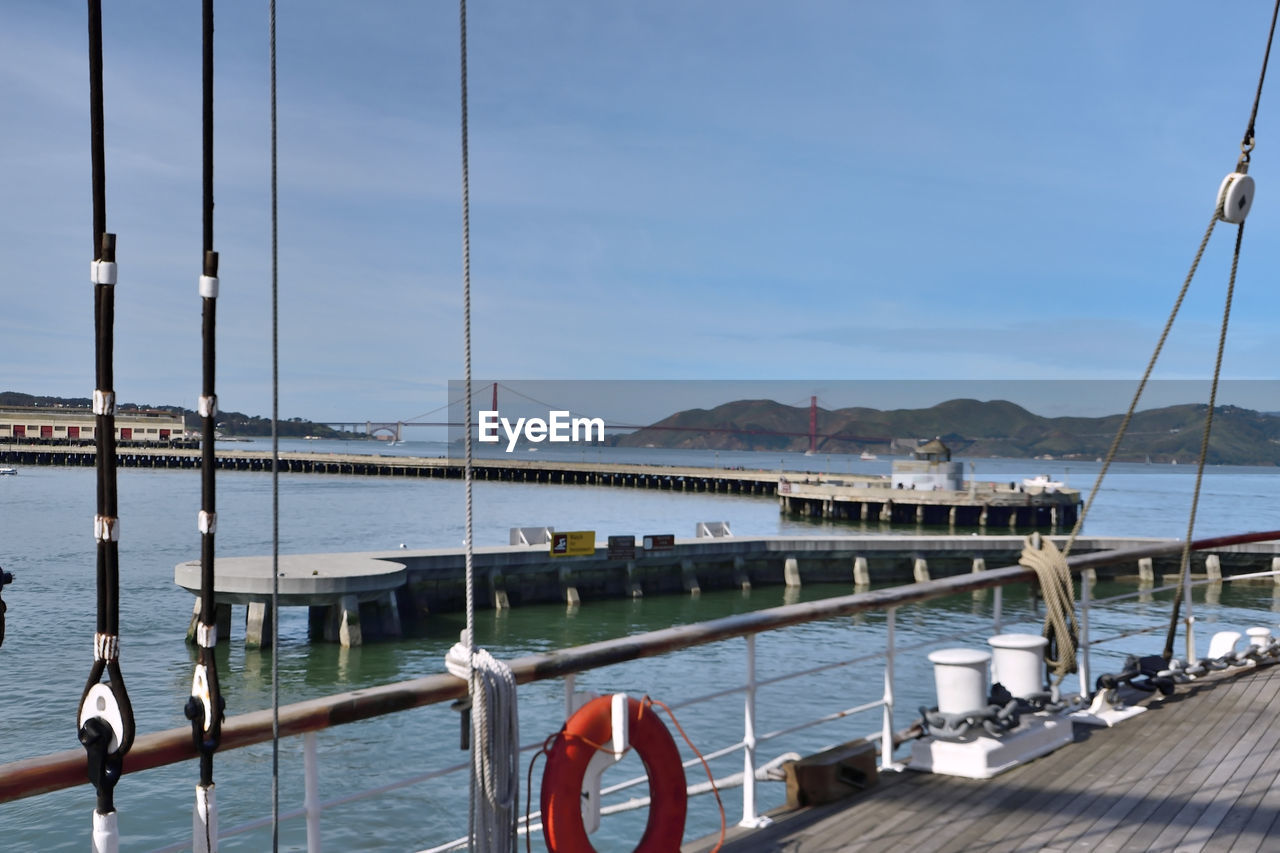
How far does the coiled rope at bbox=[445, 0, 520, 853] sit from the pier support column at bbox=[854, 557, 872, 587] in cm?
3164

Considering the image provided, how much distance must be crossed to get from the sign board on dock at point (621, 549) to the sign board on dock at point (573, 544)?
80 centimetres

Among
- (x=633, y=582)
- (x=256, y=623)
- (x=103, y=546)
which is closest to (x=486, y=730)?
(x=103, y=546)

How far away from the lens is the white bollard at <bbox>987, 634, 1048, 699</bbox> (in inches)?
214

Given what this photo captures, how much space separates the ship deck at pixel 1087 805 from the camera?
12.9ft

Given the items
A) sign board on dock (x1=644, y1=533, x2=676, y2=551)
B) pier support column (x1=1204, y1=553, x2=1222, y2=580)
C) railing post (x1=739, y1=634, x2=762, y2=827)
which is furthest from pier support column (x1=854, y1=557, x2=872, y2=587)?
railing post (x1=739, y1=634, x2=762, y2=827)

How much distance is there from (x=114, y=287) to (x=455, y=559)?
2432 cm

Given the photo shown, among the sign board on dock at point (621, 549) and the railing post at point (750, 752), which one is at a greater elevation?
the railing post at point (750, 752)

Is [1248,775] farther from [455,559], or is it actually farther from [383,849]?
[455,559]

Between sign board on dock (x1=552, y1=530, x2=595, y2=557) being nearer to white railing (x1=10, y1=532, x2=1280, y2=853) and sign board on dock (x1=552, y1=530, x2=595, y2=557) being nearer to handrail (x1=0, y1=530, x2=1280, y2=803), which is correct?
white railing (x1=10, y1=532, x2=1280, y2=853)

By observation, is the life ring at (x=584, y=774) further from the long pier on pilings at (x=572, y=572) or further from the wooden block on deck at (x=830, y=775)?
the long pier on pilings at (x=572, y=572)

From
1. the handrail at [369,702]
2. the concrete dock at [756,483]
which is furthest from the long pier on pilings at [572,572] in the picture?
the concrete dock at [756,483]

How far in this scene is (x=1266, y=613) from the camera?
2941cm

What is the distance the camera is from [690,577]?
31406mm

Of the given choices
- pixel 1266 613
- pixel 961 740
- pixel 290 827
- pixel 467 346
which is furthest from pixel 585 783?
pixel 1266 613
